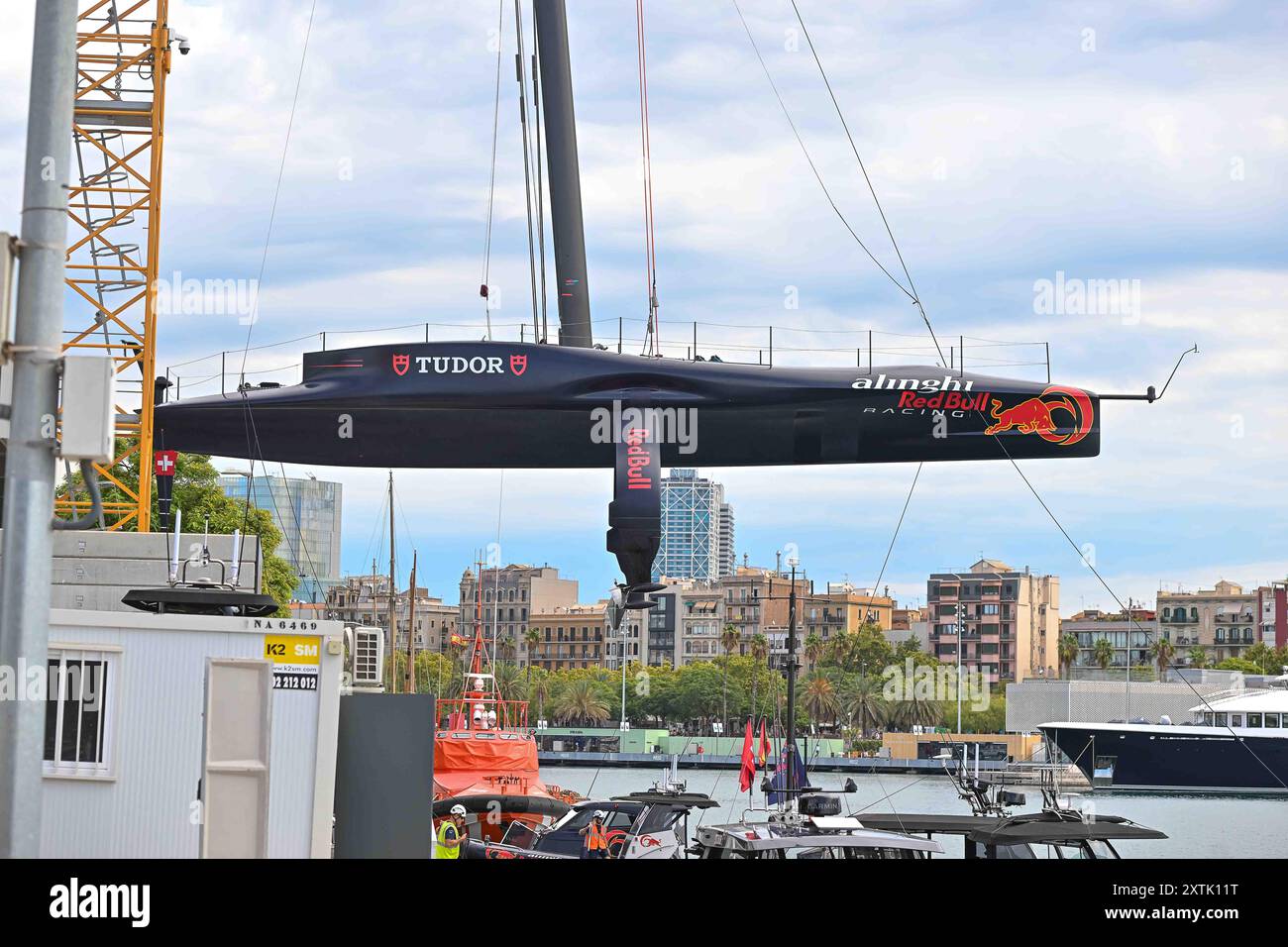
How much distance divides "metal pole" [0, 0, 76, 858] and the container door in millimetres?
3331

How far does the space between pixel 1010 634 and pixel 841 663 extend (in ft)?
77.2

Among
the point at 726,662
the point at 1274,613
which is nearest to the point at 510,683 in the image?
the point at 726,662

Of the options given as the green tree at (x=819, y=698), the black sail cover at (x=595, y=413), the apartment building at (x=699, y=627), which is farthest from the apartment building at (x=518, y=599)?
the black sail cover at (x=595, y=413)

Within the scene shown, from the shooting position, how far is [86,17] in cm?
2844

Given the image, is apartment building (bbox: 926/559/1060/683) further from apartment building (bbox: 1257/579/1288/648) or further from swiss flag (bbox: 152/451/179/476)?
swiss flag (bbox: 152/451/179/476)

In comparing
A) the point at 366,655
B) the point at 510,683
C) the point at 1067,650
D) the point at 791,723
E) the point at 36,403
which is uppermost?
the point at 36,403

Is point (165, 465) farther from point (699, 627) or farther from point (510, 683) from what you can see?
point (699, 627)

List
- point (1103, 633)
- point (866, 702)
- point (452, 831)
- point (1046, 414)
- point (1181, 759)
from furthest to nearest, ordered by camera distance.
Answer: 1. point (1103, 633)
2. point (866, 702)
3. point (1181, 759)
4. point (1046, 414)
5. point (452, 831)

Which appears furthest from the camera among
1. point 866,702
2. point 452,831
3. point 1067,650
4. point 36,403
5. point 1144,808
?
point 1067,650

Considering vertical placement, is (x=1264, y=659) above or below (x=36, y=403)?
below

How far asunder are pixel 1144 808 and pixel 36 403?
6913cm

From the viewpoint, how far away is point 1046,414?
24875mm

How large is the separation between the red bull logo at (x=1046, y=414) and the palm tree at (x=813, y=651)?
113m
